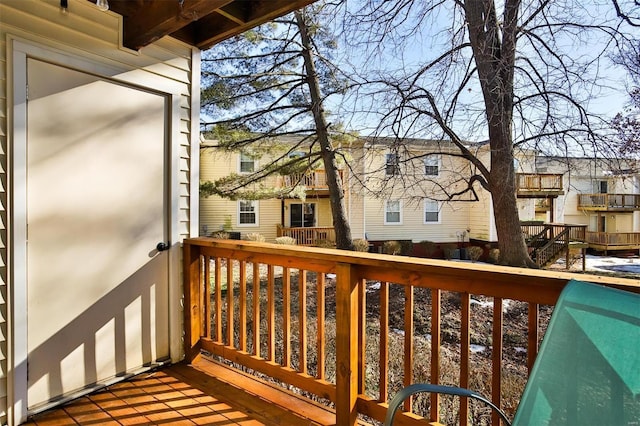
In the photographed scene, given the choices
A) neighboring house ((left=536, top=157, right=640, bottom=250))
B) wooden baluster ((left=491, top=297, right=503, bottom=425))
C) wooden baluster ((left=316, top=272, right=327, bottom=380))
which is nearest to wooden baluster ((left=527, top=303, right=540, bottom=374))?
wooden baluster ((left=491, top=297, right=503, bottom=425))

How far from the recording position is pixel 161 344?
2.73 meters

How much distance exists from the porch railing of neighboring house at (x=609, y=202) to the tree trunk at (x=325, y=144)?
15391 millimetres

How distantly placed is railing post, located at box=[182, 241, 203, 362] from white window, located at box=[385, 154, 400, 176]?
16.0 ft

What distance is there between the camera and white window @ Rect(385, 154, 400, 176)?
6871 millimetres

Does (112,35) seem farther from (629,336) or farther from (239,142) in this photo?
(239,142)

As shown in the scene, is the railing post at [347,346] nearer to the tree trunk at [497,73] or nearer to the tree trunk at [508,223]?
the tree trunk at [497,73]

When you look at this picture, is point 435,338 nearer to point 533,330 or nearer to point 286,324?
point 533,330

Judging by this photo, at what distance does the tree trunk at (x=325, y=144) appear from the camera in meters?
8.13

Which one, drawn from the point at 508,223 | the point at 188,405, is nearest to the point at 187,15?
the point at 188,405

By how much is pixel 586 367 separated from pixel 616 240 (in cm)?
2158

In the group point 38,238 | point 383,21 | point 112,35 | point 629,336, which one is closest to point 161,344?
point 38,238

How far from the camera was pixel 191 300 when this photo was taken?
280 centimetres

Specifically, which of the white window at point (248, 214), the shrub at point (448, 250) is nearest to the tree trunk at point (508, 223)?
the shrub at point (448, 250)

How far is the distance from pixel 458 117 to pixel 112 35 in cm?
534
